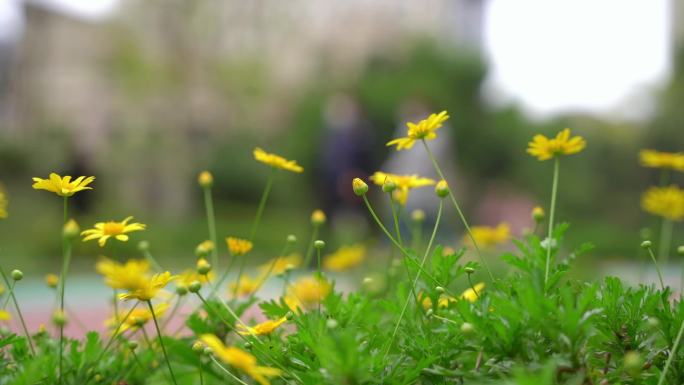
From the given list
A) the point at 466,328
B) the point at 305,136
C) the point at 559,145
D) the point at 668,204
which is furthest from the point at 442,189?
the point at 305,136

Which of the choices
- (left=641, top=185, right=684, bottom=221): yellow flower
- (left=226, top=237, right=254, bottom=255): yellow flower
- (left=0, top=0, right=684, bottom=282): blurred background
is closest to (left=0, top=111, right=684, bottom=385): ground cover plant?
(left=226, top=237, right=254, bottom=255): yellow flower

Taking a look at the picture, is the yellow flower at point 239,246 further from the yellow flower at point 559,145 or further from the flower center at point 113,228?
the yellow flower at point 559,145

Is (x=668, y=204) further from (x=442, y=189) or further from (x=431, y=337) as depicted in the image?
(x=431, y=337)

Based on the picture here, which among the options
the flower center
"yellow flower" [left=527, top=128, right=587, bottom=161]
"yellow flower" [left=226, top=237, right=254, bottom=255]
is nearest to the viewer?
the flower center

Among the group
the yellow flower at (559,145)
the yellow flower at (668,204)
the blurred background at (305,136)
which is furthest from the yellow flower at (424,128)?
the blurred background at (305,136)

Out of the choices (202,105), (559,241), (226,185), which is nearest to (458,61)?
(226,185)

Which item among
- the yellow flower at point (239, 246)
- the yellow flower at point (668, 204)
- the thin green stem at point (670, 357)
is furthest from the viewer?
the yellow flower at point (668, 204)

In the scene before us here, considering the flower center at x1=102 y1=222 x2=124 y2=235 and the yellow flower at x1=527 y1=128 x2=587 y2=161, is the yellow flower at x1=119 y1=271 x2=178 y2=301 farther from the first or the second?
the yellow flower at x1=527 y1=128 x2=587 y2=161

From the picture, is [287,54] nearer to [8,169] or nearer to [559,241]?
[8,169]

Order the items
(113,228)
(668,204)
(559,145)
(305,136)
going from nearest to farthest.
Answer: (113,228) → (559,145) → (668,204) → (305,136)
